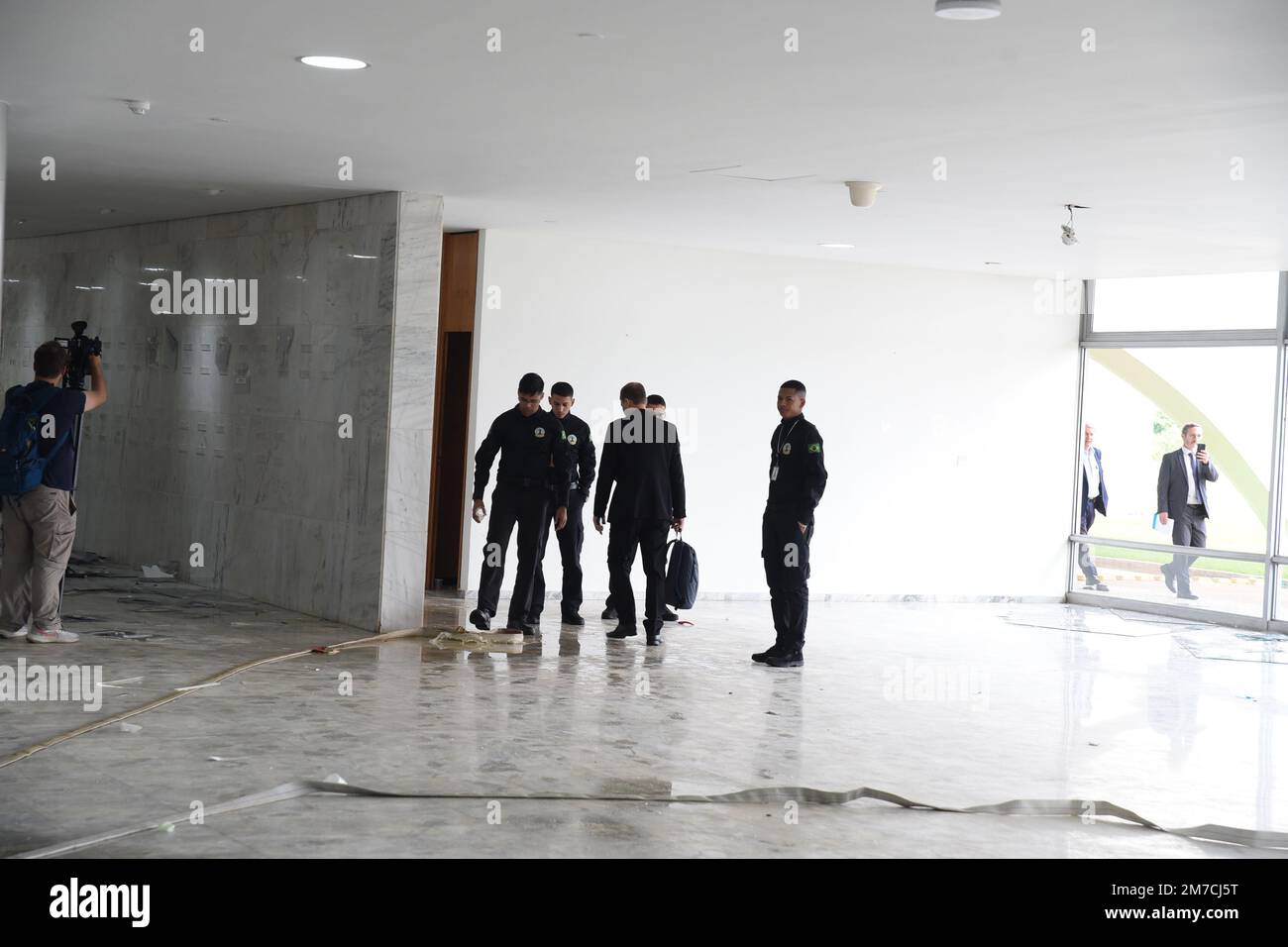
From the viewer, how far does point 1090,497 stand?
43.2ft

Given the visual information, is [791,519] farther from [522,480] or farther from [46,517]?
[46,517]

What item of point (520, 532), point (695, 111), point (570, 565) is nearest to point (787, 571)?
point (520, 532)

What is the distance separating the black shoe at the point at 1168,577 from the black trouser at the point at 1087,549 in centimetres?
69

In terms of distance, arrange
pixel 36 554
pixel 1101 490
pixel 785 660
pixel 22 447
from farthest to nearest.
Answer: pixel 1101 490 → pixel 785 660 → pixel 36 554 → pixel 22 447

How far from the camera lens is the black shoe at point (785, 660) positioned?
8391mm

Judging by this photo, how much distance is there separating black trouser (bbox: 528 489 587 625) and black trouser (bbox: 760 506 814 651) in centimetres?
158

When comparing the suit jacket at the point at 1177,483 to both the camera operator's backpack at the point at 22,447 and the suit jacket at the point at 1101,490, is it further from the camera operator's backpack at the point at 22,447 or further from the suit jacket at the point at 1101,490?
the camera operator's backpack at the point at 22,447

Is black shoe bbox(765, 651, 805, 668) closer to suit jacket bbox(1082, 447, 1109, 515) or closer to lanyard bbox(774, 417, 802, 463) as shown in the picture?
lanyard bbox(774, 417, 802, 463)

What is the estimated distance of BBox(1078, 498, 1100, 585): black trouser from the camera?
1316 cm

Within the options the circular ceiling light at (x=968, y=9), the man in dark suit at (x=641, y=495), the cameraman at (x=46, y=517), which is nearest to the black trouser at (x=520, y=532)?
the man in dark suit at (x=641, y=495)

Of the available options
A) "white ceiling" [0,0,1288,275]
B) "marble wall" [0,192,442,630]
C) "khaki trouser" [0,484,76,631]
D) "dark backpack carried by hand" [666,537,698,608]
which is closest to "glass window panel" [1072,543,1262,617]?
"white ceiling" [0,0,1288,275]

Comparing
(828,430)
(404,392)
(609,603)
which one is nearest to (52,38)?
(404,392)

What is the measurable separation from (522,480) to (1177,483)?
→ 6892 mm

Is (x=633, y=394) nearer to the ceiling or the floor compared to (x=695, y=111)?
nearer to the floor
